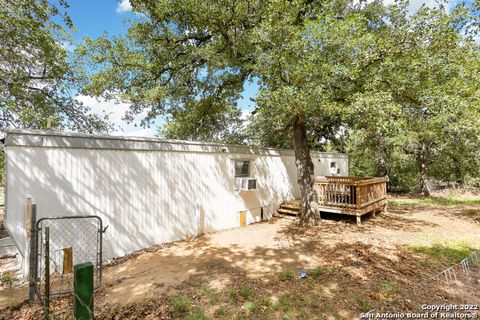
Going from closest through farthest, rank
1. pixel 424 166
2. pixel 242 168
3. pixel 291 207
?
pixel 242 168, pixel 291 207, pixel 424 166

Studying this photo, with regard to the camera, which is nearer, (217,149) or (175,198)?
(175,198)

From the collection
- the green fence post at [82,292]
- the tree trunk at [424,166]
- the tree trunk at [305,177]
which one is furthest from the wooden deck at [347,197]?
the tree trunk at [424,166]

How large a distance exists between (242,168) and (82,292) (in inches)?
249

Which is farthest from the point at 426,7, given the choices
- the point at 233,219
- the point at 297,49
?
the point at 233,219

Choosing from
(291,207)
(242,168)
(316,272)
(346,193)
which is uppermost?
(242,168)

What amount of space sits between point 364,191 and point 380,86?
3656 millimetres

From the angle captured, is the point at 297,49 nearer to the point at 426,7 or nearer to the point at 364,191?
the point at 426,7

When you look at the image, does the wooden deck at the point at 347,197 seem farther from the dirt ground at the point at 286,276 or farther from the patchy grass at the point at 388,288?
the patchy grass at the point at 388,288

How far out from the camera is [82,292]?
7.61 ft

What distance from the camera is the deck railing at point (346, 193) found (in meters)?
7.91

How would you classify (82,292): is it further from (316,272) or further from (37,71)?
(37,71)

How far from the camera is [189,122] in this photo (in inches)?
360

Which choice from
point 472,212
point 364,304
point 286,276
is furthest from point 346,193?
point 472,212

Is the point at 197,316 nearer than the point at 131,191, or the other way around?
the point at 197,316
